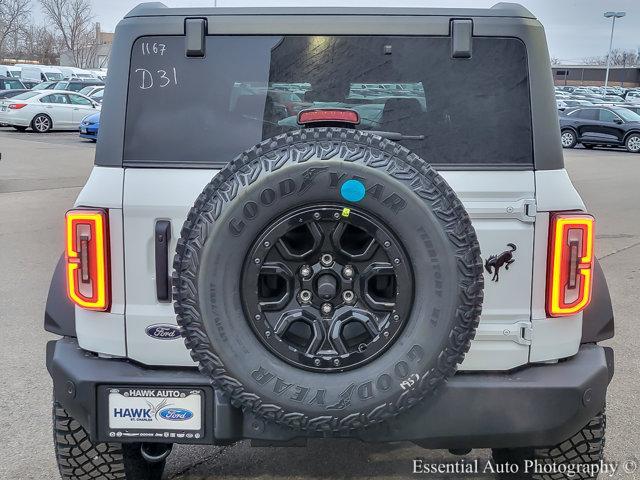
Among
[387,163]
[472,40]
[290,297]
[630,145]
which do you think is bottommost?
[630,145]

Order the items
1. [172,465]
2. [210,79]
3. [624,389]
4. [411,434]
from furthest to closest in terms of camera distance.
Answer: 1. [624,389]
2. [172,465]
3. [210,79]
4. [411,434]

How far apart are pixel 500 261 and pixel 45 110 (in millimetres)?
25713

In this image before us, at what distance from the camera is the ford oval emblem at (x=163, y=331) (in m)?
2.76

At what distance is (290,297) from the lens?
98.9 inches

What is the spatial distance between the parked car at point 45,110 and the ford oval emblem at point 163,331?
987 inches

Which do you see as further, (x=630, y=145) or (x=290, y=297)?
(x=630, y=145)

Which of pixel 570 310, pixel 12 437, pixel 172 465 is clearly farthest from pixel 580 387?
pixel 12 437

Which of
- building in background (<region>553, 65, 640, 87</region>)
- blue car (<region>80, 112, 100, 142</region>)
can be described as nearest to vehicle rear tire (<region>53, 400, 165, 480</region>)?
blue car (<region>80, 112, 100, 142</region>)

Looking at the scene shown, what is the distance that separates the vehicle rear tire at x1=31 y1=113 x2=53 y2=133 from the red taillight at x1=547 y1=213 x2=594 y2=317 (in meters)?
25.6

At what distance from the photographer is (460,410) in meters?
2.64

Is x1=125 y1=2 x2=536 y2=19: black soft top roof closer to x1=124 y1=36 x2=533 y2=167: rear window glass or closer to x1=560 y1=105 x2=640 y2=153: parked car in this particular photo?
x1=124 y1=36 x2=533 y2=167: rear window glass

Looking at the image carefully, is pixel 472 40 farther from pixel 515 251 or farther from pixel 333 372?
pixel 333 372

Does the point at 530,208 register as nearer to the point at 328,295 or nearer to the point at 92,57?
the point at 328,295

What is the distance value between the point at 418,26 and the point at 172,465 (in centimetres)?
228
